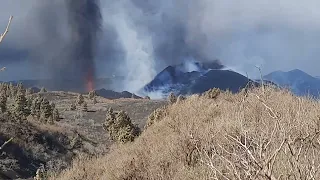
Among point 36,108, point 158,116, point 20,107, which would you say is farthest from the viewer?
point 36,108

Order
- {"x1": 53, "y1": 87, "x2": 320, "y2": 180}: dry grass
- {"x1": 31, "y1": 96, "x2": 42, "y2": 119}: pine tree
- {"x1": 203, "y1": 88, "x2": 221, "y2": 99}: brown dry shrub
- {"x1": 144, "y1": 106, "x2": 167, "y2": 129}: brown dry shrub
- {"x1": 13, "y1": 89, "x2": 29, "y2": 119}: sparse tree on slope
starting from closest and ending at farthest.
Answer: {"x1": 53, "y1": 87, "x2": 320, "y2": 180}: dry grass
{"x1": 144, "y1": 106, "x2": 167, "y2": 129}: brown dry shrub
{"x1": 203, "y1": 88, "x2": 221, "y2": 99}: brown dry shrub
{"x1": 13, "y1": 89, "x2": 29, "y2": 119}: sparse tree on slope
{"x1": 31, "y1": 96, "x2": 42, "y2": 119}: pine tree

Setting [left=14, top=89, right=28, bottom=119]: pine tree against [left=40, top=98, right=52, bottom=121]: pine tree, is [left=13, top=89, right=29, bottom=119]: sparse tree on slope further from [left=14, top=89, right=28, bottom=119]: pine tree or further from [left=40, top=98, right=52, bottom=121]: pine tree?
[left=40, top=98, right=52, bottom=121]: pine tree

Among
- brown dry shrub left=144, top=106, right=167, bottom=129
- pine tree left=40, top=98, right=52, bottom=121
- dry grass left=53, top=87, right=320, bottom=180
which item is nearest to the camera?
dry grass left=53, top=87, right=320, bottom=180

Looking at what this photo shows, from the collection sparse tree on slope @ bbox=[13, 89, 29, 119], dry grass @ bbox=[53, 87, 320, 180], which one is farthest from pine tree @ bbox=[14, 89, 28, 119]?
dry grass @ bbox=[53, 87, 320, 180]

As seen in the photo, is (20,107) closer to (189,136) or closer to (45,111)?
(45,111)

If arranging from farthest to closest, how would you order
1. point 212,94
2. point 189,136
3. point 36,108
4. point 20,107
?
1. point 36,108
2. point 20,107
3. point 212,94
4. point 189,136

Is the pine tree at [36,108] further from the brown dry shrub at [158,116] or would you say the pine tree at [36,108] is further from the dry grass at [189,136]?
the dry grass at [189,136]

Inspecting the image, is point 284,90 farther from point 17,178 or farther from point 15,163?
point 15,163

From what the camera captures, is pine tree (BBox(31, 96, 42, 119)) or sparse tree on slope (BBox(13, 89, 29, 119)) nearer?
sparse tree on slope (BBox(13, 89, 29, 119))

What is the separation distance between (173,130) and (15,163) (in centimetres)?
1413

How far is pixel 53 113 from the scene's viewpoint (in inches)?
1874

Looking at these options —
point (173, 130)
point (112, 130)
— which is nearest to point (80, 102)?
point (112, 130)

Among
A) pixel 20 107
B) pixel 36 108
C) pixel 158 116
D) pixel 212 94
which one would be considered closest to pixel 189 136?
pixel 158 116

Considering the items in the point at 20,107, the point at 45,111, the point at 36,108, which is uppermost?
the point at 36,108
